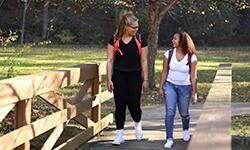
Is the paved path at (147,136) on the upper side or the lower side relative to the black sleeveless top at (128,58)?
lower

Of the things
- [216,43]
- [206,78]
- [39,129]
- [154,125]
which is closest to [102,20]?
[216,43]

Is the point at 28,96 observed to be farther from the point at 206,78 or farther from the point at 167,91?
the point at 206,78

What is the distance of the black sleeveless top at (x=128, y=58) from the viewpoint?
26.6 ft

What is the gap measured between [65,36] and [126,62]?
1730 inches

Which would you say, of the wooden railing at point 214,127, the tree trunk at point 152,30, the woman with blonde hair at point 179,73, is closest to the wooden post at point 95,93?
the woman with blonde hair at point 179,73

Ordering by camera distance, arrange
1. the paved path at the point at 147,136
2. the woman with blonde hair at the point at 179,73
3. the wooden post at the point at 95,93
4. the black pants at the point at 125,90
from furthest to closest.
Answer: the wooden post at the point at 95,93 < the paved path at the point at 147,136 < the black pants at the point at 125,90 < the woman with blonde hair at the point at 179,73

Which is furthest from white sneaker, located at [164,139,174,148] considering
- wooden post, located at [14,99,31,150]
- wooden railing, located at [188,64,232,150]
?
wooden post, located at [14,99,31,150]

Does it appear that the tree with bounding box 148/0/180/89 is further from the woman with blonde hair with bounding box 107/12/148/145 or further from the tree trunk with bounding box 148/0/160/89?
the woman with blonde hair with bounding box 107/12/148/145

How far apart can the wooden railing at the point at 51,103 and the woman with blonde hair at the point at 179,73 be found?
1.17m

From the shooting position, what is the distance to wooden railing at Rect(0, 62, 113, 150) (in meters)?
5.80

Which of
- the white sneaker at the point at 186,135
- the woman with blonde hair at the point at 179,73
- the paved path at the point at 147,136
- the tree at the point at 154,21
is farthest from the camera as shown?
the tree at the point at 154,21

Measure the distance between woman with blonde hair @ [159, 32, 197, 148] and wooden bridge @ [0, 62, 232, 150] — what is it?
0.37m

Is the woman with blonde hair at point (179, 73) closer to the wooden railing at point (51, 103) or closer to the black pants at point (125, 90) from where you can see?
the black pants at point (125, 90)

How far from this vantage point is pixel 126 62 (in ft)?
26.7
